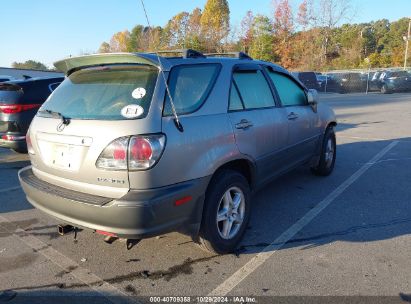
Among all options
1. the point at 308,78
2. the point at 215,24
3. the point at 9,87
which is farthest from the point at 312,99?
the point at 215,24

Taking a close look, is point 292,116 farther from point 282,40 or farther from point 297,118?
point 282,40

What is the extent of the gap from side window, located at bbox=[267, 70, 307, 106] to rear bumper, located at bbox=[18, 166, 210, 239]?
1.99m

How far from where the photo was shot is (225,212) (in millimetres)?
3320

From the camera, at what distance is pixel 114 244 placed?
3.55 meters

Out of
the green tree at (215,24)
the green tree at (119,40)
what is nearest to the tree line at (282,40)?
the green tree at (215,24)

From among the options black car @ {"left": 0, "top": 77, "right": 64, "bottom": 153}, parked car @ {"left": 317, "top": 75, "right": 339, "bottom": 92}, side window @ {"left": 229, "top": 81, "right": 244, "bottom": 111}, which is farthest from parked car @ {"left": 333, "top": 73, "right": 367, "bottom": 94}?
side window @ {"left": 229, "top": 81, "right": 244, "bottom": 111}

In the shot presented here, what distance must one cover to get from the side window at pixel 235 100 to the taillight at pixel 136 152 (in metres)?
1.04

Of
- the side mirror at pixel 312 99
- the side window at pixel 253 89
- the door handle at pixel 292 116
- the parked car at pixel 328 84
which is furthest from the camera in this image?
the parked car at pixel 328 84

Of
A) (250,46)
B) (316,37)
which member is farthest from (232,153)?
(250,46)

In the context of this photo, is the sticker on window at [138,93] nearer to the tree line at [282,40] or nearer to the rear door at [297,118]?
the rear door at [297,118]

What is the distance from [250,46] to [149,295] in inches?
1907

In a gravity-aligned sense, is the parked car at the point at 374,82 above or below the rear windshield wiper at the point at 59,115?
below

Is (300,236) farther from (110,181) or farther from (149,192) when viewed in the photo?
(110,181)

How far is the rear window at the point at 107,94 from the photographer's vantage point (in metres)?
2.77
